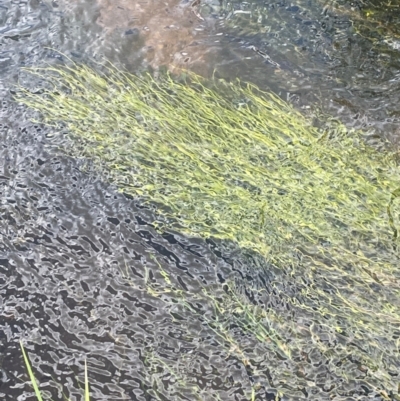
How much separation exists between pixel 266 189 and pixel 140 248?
A: 2.47ft

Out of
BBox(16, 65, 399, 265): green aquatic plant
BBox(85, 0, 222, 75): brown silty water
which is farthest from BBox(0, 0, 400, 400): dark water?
BBox(16, 65, 399, 265): green aquatic plant

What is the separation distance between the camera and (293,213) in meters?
3.07

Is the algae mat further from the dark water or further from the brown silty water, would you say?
the brown silty water

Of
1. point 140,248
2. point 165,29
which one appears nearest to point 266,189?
point 140,248

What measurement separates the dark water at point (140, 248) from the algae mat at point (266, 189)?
0.20 feet

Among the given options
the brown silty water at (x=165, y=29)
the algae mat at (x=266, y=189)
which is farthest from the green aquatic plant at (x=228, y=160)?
the brown silty water at (x=165, y=29)

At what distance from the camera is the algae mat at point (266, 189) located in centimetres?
263

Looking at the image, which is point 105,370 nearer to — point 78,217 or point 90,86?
point 78,217

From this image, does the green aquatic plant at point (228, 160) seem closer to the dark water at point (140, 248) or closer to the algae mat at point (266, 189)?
the algae mat at point (266, 189)

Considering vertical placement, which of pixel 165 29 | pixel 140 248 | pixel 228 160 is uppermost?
pixel 165 29

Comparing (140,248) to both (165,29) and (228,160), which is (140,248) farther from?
(165,29)

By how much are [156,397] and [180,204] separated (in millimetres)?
1110

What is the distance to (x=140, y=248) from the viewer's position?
3037mm

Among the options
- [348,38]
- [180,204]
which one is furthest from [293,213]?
[348,38]
